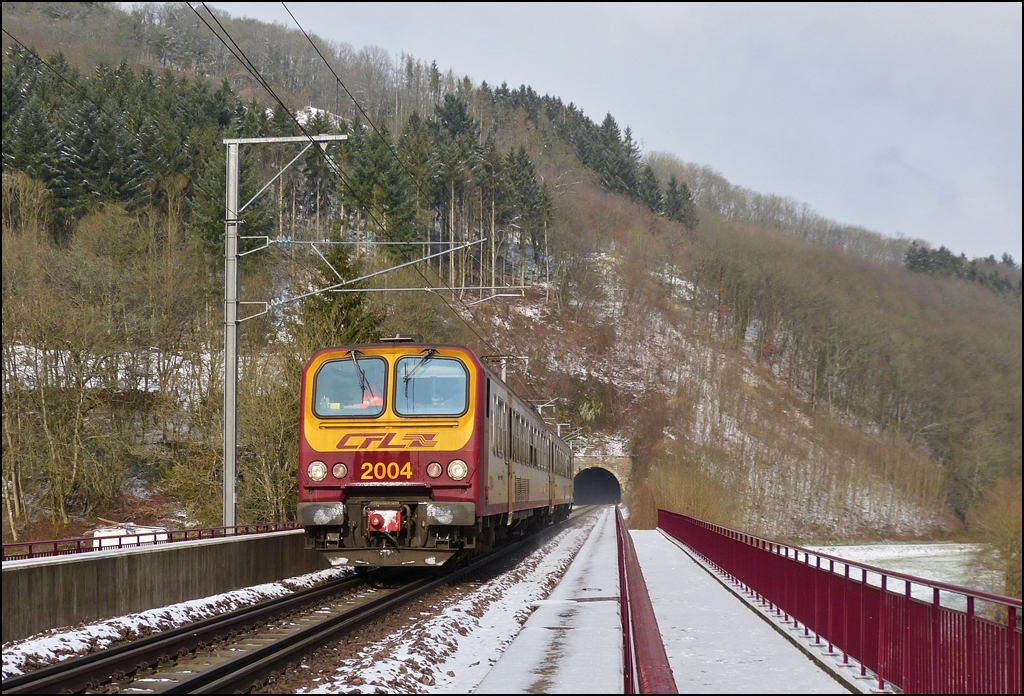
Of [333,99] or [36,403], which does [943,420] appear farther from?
[333,99]

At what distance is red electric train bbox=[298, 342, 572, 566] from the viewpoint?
47.4ft

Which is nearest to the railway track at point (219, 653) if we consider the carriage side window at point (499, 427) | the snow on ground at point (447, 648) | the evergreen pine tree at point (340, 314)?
the snow on ground at point (447, 648)

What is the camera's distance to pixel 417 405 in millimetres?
15062

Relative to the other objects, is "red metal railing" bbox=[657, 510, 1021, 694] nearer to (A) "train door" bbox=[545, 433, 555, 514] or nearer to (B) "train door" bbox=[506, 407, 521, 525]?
(B) "train door" bbox=[506, 407, 521, 525]

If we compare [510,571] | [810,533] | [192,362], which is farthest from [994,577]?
[810,533]

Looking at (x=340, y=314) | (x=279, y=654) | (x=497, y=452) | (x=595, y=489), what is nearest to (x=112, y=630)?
(x=279, y=654)

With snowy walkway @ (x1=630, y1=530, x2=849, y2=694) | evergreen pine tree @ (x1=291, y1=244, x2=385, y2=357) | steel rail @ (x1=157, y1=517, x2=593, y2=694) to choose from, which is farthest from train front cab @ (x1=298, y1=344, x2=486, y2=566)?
evergreen pine tree @ (x1=291, y1=244, x2=385, y2=357)

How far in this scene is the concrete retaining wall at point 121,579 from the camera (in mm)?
9297

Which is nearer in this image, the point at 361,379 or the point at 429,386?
the point at 429,386

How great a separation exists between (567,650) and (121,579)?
16.1ft

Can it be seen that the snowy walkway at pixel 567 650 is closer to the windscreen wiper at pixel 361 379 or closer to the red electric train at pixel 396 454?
the red electric train at pixel 396 454

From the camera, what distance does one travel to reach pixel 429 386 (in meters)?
15.1

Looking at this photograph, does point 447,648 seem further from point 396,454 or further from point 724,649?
point 396,454

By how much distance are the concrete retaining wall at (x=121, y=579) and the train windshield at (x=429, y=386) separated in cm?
297
